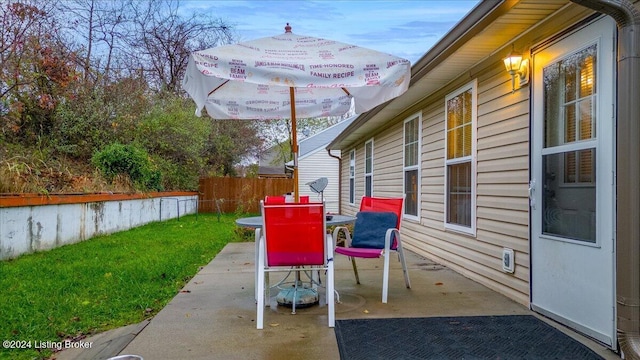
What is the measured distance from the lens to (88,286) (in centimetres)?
394

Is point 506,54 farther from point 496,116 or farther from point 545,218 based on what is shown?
point 545,218

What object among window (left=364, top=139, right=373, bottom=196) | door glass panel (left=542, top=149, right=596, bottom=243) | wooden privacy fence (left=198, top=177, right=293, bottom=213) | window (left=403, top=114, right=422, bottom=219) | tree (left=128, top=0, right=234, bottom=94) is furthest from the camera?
tree (left=128, top=0, right=234, bottom=94)

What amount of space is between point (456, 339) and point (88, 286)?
10.8 ft

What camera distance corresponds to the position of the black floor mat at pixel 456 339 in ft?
7.81

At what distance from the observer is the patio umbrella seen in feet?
9.20

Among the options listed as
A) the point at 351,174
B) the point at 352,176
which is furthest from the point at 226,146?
the point at 352,176

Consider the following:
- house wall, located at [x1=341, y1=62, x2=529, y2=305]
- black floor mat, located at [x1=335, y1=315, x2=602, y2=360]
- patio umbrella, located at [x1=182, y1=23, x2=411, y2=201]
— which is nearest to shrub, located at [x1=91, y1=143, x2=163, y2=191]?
patio umbrella, located at [x1=182, y1=23, x2=411, y2=201]

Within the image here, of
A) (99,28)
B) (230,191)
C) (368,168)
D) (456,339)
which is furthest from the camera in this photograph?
(230,191)

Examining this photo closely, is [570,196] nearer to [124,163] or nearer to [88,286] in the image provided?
[88,286]

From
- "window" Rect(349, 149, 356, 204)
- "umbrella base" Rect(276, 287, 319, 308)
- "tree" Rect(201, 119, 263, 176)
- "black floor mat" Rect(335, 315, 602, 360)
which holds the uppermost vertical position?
"tree" Rect(201, 119, 263, 176)

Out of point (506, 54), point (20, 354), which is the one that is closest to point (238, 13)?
point (506, 54)

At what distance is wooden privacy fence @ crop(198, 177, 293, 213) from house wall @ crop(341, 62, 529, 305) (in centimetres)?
1082

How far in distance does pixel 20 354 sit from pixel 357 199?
930cm

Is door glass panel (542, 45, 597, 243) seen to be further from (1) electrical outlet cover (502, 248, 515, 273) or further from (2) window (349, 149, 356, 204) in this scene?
(2) window (349, 149, 356, 204)
